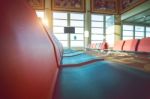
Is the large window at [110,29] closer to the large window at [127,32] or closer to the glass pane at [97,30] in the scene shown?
the glass pane at [97,30]

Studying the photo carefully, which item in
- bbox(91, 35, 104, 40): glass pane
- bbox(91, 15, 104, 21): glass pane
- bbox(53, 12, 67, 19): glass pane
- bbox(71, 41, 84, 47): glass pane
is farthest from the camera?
bbox(91, 35, 104, 40): glass pane

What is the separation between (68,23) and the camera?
1190cm

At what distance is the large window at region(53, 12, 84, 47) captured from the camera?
11586 millimetres

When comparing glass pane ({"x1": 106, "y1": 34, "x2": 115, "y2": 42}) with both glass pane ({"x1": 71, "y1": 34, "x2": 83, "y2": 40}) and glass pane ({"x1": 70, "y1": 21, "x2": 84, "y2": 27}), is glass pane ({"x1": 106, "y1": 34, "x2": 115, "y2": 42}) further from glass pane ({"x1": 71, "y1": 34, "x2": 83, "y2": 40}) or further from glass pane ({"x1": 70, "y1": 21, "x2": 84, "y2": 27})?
glass pane ({"x1": 70, "y1": 21, "x2": 84, "y2": 27})

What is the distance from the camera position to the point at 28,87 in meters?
0.43

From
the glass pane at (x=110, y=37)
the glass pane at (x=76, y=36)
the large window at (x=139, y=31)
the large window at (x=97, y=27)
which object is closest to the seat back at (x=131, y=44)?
the glass pane at (x=76, y=36)

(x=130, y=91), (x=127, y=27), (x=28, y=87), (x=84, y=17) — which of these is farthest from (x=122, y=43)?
(x=127, y=27)

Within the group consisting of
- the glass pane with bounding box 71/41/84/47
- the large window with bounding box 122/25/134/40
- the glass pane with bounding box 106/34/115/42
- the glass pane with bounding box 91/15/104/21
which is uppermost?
the glass pane with bounding box 91/15/104/21

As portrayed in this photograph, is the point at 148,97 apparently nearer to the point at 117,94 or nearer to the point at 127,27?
the point at 117,94

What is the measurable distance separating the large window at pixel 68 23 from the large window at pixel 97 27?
857mm

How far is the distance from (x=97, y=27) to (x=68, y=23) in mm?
2321

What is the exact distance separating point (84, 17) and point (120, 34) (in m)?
3.06

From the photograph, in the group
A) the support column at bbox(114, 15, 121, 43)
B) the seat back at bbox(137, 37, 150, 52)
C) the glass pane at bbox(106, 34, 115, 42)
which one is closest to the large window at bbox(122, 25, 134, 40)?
the support column at bbox(114, 15, 121, 43)

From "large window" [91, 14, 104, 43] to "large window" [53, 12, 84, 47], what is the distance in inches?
33.7
